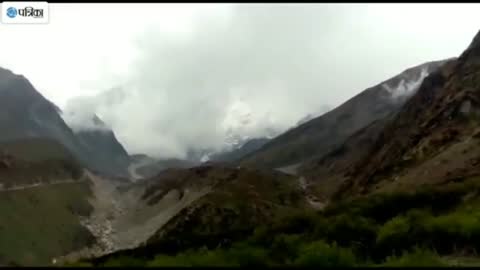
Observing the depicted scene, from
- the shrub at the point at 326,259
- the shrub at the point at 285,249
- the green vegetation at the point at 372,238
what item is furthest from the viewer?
the shrub at the point at 285,249

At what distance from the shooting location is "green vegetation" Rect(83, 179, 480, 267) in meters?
73.3

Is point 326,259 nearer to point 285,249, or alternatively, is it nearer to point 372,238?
point 285,249

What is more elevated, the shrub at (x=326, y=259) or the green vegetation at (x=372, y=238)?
the green vegetation at (x=372, y=238)

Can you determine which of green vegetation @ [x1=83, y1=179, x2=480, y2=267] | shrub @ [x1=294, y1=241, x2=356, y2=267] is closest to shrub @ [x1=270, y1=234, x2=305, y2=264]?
green vegetation @ [x1=83, y1=179, x2=480, y2=267]

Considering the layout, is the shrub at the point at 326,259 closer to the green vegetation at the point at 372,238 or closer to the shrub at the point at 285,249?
the green vegetation at the point at 372,238

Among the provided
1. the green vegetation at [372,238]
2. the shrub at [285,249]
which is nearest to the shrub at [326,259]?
the green vegetation at [372,238]

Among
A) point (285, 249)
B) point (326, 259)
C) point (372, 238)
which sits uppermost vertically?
point (372, 238)

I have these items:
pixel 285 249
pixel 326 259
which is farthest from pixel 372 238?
pixel 326 259

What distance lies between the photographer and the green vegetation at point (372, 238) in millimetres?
73312

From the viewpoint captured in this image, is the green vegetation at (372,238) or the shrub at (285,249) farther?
the shrub at (285,249)

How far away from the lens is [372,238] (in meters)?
126

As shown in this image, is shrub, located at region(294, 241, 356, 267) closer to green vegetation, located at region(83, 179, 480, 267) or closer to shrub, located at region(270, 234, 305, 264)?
green vegetation, located at region(83, 179, 480, 267)

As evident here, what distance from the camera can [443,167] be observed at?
192125mm

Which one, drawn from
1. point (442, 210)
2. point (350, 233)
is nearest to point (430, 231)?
point (350, 233)
